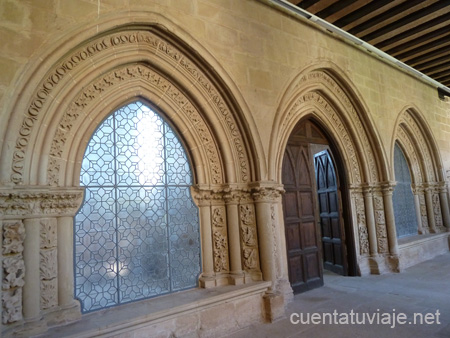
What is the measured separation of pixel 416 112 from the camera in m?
6.37

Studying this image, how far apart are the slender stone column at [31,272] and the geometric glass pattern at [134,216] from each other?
35cm

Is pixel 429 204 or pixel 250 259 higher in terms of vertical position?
pixel 429 204

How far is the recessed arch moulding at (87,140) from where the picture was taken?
224 cm

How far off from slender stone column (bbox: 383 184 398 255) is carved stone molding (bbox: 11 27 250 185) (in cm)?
306

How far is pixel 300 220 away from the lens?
432 centimetres

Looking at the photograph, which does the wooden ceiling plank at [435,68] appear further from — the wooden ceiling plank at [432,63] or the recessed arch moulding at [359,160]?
the recessed arch moulding at [359,160]

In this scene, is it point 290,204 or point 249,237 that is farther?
point 290,204

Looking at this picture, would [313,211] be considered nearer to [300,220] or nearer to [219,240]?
[300,220]

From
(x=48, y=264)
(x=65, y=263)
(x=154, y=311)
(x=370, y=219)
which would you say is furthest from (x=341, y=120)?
(x=48, y=264)

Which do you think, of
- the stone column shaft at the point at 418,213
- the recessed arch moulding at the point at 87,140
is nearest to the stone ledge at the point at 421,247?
the stone column shaft at the point at 418,213

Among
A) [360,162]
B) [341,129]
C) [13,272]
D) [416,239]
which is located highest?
[341,129]

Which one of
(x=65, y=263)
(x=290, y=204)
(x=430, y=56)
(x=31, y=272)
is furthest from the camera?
(x=430, y=56)

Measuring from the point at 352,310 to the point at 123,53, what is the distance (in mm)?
3504

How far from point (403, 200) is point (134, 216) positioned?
5.63 metres
